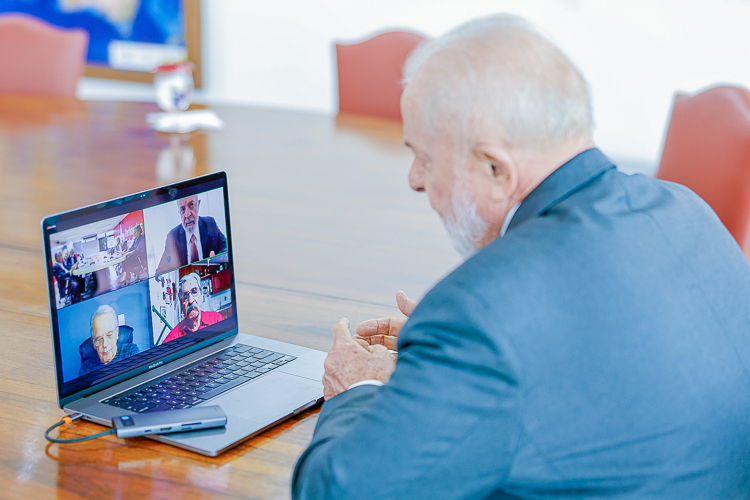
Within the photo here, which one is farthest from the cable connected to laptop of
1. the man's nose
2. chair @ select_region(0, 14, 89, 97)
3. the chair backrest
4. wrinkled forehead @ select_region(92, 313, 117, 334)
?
chair @ select_region(0, 14, 89, 97)

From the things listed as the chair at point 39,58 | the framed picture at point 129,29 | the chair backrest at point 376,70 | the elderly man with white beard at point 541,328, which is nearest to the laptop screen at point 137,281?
the elderly man with white beard at point 541,328

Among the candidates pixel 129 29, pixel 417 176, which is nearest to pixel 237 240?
pixel 417 176

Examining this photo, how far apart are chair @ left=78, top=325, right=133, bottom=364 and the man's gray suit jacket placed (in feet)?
1.11

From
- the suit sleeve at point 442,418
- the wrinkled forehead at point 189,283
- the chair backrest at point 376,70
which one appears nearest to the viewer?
the suit sleeve at point 442,418

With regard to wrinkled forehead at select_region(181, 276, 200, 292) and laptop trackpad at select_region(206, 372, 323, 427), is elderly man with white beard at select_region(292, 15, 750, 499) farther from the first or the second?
wrinkled forehead at select_region(181, 276, 200, 292)

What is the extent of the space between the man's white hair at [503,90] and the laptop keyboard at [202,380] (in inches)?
19.1

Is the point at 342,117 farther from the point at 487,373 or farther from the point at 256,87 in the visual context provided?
the point at 487,373

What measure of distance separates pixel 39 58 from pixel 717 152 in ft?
9.22

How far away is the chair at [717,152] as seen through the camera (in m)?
1.88

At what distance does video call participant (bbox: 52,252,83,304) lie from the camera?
100cm

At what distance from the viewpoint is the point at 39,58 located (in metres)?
3.45

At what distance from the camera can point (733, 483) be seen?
922mm

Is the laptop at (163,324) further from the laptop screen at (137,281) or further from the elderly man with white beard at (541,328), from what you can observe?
the elderly man with white beard at (541,328)

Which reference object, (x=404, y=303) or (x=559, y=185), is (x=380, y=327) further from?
(x=559, y=185)
